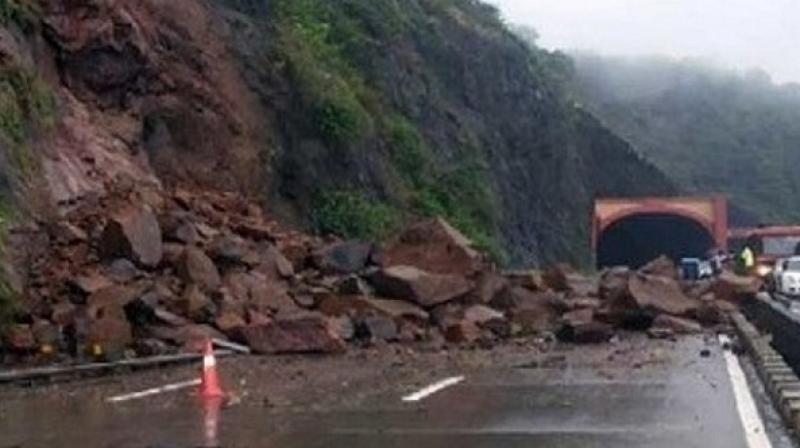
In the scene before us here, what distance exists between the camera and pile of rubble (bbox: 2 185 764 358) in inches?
1013

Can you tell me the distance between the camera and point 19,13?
3278cm

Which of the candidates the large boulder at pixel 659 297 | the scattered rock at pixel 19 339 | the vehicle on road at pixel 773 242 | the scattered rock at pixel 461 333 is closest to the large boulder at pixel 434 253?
the large boulder at pixel 659 297

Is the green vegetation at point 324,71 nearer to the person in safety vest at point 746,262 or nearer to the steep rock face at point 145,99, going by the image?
the steep rock face at point 145,99

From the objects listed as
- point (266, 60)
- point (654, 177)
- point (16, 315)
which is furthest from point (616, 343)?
point (654, 177)

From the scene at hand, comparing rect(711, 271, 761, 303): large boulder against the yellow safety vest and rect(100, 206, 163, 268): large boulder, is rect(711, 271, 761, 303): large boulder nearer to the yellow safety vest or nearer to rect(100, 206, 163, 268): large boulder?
rect(100, 206, 163, 268): large boulder

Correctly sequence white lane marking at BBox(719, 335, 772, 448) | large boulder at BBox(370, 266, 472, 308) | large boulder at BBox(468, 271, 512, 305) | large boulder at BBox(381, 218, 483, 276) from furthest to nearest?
large boulder at BBox(381, 218, 483, 276), large boulder at BBox(468, 271, 512, 305), large boulder at BBox(370, 266, 472, 308), white lane marking at BBox(719, 335, 772, 448)

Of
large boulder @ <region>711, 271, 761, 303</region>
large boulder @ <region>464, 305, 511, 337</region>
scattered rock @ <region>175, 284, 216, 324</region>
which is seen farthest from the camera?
large boulder @ <region>711, 271, 761, 303</region>

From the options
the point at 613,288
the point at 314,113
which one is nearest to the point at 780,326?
the point at 613,288

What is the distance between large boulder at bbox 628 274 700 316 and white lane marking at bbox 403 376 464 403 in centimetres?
1303

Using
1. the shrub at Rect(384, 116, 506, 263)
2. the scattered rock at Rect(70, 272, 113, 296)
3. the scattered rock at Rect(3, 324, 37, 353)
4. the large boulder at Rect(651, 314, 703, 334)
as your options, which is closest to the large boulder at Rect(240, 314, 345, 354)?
the scattered rock at Rect(70, 272, 113, 296)

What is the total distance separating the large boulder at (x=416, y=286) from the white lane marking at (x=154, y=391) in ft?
35.2

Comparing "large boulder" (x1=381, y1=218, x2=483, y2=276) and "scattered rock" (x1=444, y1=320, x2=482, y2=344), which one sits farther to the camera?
"large boulder" (x1=381, y1=218, x2=483, y2=276)

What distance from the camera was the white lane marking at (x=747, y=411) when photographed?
12.7m

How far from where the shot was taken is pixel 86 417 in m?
15.8
